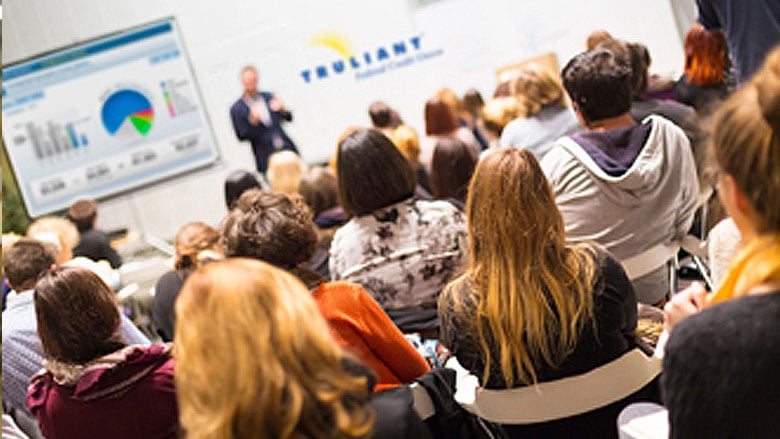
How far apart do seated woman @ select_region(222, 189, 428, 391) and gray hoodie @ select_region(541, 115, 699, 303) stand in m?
0.98

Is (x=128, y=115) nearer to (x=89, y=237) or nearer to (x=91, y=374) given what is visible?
(x=89, y=237)

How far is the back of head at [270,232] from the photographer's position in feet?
8.12

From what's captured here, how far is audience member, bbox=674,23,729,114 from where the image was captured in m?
4.61

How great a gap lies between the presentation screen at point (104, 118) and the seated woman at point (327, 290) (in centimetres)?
709

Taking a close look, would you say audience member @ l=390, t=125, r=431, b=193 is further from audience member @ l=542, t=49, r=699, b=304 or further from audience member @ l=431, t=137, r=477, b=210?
audience member @ l=542, t=49, r=699, b=304

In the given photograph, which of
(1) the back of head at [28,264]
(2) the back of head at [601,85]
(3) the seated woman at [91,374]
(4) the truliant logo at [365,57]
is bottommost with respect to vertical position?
(3) the seated woman at [91,374]

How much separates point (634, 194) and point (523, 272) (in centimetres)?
110

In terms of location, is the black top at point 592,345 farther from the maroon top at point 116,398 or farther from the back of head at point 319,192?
the back of head at point 319,192

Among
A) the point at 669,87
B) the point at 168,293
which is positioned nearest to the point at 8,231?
the point at 168,293

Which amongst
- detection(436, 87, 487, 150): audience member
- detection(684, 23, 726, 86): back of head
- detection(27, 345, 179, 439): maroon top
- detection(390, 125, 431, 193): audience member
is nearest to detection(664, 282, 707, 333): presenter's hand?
detection(27, 345, 179, 439): maroon top

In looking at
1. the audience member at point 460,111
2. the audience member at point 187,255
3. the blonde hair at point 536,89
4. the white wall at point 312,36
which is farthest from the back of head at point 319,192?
the white wall at point 312,36

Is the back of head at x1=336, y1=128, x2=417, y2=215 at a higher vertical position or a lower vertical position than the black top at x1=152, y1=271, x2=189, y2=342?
higher

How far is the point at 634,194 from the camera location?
10.4 ft

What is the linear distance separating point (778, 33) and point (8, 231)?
338 inches
